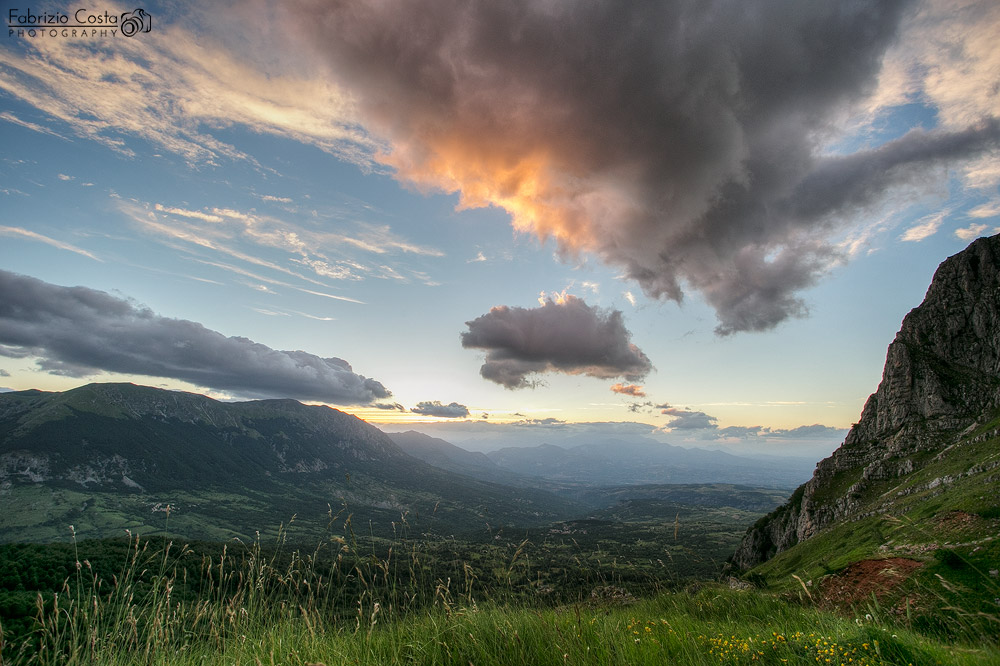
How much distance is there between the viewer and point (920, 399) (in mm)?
82625

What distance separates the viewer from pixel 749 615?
8273mm

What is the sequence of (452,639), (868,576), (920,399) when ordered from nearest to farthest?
(452,639), (868,576), (920,399)

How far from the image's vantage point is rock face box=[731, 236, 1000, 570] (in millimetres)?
74750

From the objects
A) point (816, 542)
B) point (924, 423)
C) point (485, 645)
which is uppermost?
point (924, 423)

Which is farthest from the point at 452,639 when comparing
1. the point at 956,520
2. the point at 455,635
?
the point at 956,520

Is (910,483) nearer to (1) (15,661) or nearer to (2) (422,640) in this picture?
(2) (422,640)

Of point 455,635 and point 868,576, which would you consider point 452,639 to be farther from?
point 868,576

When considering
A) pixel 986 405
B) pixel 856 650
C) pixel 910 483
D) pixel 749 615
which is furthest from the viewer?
pixel 986 405

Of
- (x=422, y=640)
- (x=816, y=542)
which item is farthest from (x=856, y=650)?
(x=816, y=542)

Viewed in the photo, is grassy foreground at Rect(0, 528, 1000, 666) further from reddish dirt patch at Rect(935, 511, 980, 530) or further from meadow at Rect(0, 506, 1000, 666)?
reddish dirt patch at Rect(935, 511, 980, 530)

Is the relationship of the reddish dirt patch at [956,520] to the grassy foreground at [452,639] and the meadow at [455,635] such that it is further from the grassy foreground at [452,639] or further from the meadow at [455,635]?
the grassy foreground at [452,639]

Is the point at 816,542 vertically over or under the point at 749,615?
under

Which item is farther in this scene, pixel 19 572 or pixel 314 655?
pixel 19 572

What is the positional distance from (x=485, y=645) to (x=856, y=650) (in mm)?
4731
